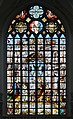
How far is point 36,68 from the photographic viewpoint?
24875 millimetres

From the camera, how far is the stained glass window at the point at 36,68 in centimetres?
2473

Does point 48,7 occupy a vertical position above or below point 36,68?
above

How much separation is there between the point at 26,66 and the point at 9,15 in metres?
2.70

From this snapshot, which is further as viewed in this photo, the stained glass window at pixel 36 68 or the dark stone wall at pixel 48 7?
the stained glass window at pixel 36 68

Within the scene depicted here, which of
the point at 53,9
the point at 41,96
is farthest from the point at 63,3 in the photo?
the point at 41,96

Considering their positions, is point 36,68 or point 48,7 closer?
point 48,7

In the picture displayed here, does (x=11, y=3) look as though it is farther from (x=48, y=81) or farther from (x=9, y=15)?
(x=48, y=81)

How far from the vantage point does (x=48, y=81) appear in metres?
24.9

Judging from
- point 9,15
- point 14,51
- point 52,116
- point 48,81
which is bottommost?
point 52,116

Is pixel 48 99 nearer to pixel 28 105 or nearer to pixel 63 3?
pixel 28 105

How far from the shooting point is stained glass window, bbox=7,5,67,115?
81.1 ft

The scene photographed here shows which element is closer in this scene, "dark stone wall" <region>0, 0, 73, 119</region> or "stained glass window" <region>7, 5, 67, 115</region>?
"dark stone wall" <region>0, 0, 73, 119</region>

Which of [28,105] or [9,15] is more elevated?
[9,15]

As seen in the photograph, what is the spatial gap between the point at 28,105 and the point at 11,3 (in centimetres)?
518
